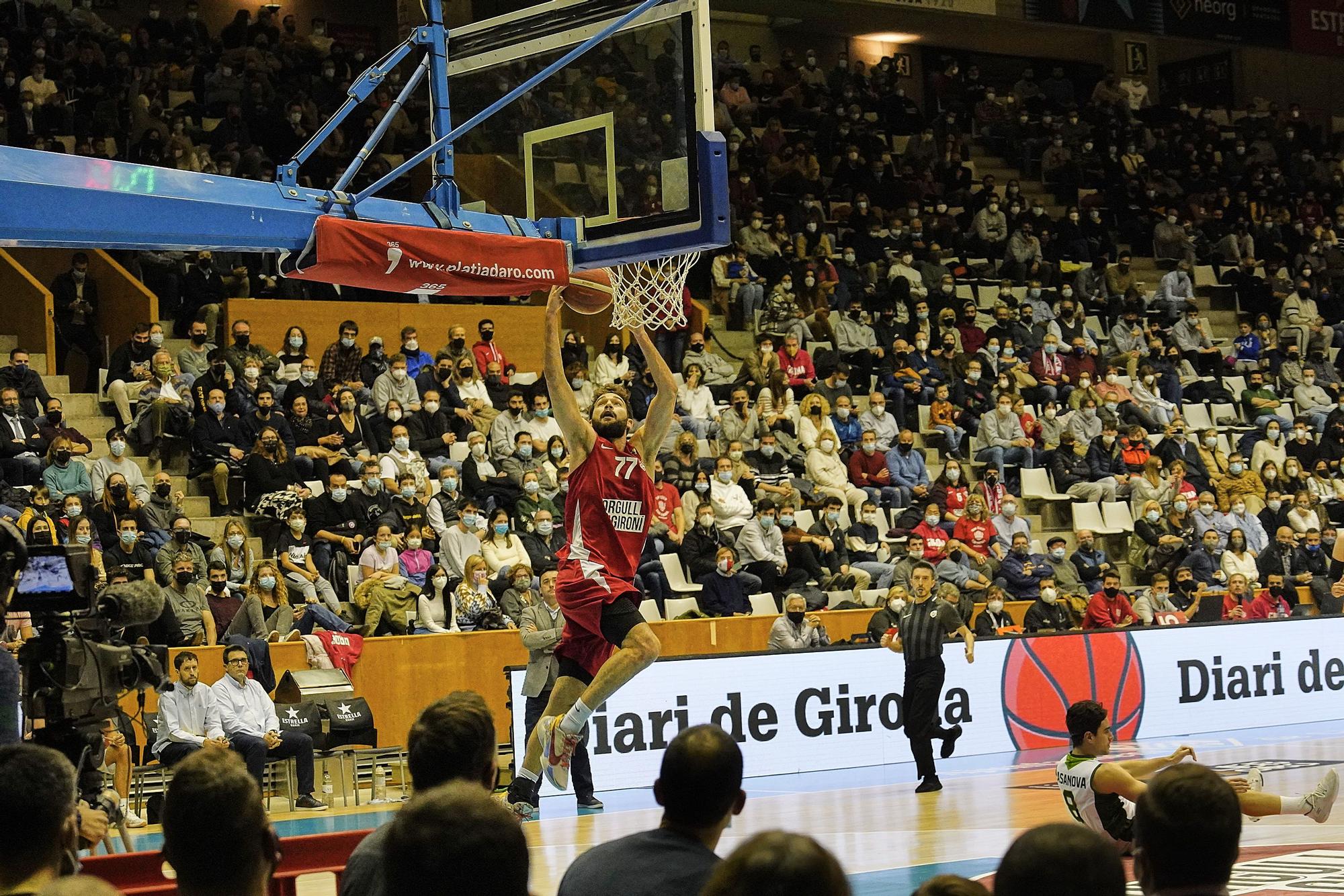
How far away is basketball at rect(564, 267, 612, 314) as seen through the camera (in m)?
9.24

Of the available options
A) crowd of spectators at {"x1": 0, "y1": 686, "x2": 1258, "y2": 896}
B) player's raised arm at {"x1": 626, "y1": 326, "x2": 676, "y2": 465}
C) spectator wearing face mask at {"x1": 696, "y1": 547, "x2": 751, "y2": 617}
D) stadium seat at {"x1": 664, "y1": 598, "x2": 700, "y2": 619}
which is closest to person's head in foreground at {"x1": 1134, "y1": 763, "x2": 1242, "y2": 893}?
crowd of spectators at {"x1": 0, "y1": 686, "x2": 1258, "y2": 896}

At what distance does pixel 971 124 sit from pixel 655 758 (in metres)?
19.7

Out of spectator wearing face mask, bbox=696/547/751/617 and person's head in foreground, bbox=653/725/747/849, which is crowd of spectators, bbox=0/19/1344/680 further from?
person's head in foreground, bbox=653/725/747/849

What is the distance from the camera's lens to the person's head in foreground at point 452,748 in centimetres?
419

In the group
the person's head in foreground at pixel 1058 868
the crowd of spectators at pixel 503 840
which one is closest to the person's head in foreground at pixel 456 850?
the crowd of spectators at pixel 503 840

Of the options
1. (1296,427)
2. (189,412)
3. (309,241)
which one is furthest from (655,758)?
(1296,427)

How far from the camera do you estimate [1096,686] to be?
56.9 ft

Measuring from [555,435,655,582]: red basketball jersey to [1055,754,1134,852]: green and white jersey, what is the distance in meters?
2.43

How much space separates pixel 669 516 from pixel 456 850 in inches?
627

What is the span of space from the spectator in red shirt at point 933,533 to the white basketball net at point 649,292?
10229mm

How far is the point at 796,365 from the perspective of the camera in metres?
22.3

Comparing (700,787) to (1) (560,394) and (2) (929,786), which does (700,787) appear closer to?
(1) (560,394)

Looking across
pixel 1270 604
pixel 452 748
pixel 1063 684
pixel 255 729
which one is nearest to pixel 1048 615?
pixel 1063 684

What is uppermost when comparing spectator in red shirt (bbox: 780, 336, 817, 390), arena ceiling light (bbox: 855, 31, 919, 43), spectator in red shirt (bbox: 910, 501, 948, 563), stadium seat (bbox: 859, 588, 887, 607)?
arena ceiling light (bbox: 855, 31, 919, 43)
